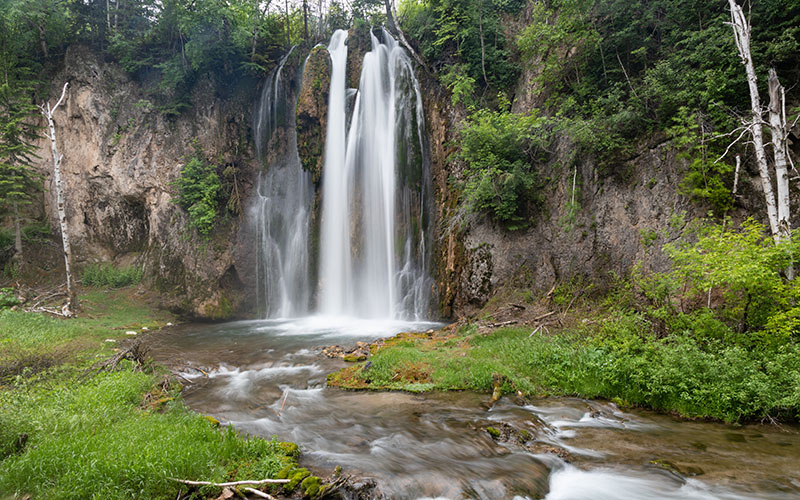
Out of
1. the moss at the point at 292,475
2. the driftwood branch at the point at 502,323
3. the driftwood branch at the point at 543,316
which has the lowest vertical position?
the moss at the point at 292,475

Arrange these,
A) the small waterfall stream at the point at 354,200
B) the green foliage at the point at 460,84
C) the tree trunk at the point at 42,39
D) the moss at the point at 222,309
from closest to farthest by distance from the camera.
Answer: the green foliage at the point at 460,84, the small waterfall stream at the point at 354,200, the moss at the point at 222,309, the tree trunk at the point at 42,39

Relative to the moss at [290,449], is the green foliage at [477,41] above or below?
above

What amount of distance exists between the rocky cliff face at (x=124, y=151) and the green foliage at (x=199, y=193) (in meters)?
0.91

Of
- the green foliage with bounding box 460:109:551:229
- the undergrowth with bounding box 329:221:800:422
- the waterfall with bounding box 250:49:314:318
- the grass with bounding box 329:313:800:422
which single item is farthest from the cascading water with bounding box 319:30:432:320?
the undergrowth with bounding box 329:221:800:422

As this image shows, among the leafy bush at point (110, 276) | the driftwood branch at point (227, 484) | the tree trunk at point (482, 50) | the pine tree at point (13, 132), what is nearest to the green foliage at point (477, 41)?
the tree trunk at point (482, 50)

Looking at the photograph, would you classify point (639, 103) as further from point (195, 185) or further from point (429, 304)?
point (195, 185)

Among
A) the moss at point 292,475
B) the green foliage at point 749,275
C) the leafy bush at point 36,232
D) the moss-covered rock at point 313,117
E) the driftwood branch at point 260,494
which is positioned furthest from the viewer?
the leafy bush at point 36,232

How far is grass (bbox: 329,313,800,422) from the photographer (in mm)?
5344

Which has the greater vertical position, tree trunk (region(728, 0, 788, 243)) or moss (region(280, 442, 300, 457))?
tree trunk (region(728, 0, 788, 243))

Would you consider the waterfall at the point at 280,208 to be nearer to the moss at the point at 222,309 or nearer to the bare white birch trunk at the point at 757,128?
the moss at the point at 222,309

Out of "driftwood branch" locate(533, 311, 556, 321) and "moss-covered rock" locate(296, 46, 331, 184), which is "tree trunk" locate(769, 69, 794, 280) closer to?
"driftwood branch" locate(533, 311, 556, 321)

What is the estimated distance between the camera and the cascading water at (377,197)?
15.7 metres

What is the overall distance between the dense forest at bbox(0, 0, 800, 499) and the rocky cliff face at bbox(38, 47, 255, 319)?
16 centimetres

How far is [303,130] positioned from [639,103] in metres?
14.1
